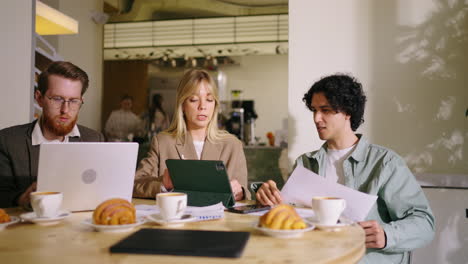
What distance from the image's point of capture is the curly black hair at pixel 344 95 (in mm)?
1846

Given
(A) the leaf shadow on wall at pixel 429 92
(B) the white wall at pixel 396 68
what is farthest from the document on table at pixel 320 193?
(A) the leaf shadow on wall at pixel 429 92

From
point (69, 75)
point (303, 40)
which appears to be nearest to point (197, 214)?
point (69, 75)

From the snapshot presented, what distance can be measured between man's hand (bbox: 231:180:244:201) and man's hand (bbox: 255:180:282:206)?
0.20 meters

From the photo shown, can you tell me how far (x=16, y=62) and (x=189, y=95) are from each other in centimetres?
152

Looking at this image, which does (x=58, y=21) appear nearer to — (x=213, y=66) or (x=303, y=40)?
(x=303, y=40)

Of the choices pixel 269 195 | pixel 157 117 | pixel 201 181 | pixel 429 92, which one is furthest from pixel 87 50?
pixel 269 195

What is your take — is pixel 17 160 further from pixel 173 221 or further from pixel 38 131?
pixel 173 221

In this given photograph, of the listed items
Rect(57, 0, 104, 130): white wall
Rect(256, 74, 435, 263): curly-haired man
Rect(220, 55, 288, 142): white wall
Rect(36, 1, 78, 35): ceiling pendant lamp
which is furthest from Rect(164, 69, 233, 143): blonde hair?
Rect(220, 55, 288, 142): white wall

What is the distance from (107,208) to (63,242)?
0.15m

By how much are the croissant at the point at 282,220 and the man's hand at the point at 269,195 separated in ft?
1.30

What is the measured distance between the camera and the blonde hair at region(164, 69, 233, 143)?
2.14m

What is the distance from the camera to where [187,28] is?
22.5ft

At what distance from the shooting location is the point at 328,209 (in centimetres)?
110

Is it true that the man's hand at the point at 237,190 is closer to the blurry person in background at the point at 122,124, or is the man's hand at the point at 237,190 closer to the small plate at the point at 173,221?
the small plate at the point at 173,221
